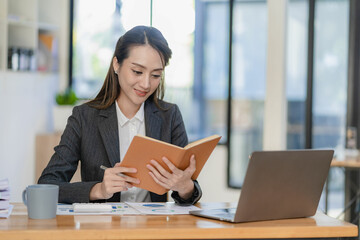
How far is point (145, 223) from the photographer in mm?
1699

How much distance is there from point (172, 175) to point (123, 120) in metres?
0.58

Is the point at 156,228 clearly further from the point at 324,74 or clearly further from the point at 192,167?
the point at 324,74

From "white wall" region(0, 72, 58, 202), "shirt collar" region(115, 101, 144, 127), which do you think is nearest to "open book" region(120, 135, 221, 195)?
"shirt collar" region(115, 101, 144, 127)

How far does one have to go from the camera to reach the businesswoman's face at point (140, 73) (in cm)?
229

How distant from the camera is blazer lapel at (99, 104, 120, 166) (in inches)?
91.1

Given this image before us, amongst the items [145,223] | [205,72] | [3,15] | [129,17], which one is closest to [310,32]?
[205,72]

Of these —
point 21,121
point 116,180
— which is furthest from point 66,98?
point 116,180

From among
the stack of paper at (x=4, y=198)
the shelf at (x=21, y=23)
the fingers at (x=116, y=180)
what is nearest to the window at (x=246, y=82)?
the shelf at (x=21, y=23)

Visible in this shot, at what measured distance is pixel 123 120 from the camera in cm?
243

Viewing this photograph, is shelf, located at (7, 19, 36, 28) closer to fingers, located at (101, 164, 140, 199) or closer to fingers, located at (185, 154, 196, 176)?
fingers, located at (101, 164, 140, 199)

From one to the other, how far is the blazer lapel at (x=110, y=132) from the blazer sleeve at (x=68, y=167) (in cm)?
10

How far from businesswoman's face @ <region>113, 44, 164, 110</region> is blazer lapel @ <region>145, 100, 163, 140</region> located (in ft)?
0.35

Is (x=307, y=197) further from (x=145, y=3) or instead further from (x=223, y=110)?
(x=145, y=3)

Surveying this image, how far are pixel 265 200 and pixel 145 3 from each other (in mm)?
3740
